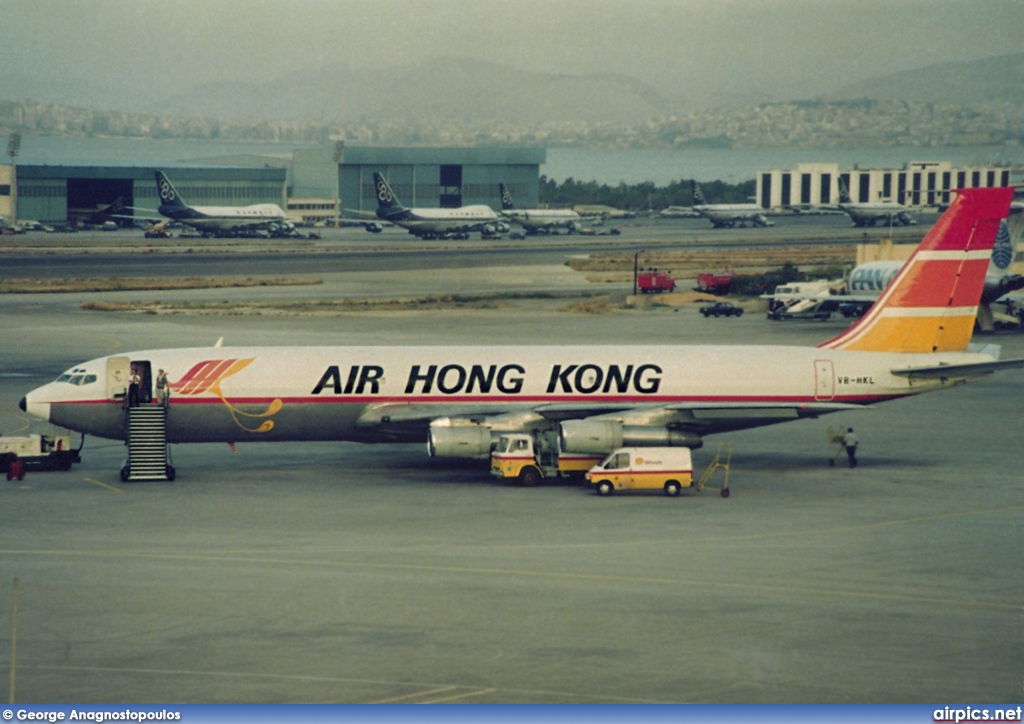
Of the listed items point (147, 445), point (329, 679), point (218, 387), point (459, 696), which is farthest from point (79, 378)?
point (459, 696)

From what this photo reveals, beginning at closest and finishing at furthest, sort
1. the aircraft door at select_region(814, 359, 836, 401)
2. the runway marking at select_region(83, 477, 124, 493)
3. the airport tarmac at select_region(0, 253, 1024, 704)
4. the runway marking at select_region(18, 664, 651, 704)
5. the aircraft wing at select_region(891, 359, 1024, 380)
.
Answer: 1. the runway marking at select_region(18, 664, 651, 704)
2. the airport tarmac at select_region(0, 253, 1024, 704)
3. the runway marking at select_region(83, 477, 124, 493)
4. the aircraft wing at select_region(891, 359, 1024, 380)
5. the aircraft door at select_region(814, 359, 836, 401)

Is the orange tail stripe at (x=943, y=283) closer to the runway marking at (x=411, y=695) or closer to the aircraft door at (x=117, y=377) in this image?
the aircraft door at (x=117, y=377)

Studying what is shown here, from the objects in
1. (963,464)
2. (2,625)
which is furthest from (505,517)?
(963,464)

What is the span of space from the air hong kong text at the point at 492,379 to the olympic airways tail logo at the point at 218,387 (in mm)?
2648

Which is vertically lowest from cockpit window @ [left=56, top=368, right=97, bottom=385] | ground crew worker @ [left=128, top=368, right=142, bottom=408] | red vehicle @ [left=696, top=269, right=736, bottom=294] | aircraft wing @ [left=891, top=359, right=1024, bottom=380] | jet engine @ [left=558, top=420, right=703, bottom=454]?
A: jet engine @ [left=558, top=420, right=703, bottom=454]

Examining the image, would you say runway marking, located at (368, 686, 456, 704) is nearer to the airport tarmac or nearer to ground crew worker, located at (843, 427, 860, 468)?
the airport tarmac

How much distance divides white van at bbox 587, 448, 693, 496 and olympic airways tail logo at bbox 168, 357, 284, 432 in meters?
13.4

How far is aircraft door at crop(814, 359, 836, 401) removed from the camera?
171ft

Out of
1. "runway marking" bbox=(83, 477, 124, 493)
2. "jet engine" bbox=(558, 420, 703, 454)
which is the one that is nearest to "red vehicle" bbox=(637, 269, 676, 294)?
"jet engine" bbox=(558, 420, 703, 454)

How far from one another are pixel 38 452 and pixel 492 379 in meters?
18.4

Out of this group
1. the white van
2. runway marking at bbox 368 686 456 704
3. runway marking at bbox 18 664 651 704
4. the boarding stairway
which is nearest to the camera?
runway marking at bbox 368 686 456 704

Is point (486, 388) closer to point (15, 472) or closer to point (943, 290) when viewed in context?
point (15, 472)

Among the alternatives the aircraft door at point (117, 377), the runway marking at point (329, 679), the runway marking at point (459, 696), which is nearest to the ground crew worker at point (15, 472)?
the aircraft door at point (117, 377)

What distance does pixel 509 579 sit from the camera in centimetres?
3462
